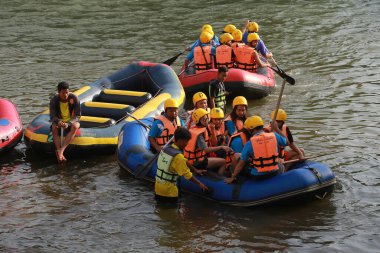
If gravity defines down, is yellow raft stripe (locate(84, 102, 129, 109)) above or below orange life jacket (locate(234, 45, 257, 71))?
below

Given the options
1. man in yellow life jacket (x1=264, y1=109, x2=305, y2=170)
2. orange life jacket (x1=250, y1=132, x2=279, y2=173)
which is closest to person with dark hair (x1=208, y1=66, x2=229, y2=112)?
man in yellow life jacket (x1=264, y1=109, x2=305, y2=170)

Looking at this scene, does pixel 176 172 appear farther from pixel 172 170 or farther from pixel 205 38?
pixel 205 38

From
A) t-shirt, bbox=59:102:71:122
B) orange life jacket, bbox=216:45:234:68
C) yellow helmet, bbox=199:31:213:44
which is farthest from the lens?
yellow helmet, bbox=199:31:213:44

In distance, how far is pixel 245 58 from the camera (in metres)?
13.6

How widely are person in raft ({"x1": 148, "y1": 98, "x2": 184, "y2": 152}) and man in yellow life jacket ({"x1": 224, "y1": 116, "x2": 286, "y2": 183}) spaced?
1.43 metres

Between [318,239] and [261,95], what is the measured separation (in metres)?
5.95

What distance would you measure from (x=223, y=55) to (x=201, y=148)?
4.74 meters

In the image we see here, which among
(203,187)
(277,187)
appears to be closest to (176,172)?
(203,187)

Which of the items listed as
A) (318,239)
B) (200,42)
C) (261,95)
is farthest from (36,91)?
(318,239)

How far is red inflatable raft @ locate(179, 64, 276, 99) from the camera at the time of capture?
13.1m

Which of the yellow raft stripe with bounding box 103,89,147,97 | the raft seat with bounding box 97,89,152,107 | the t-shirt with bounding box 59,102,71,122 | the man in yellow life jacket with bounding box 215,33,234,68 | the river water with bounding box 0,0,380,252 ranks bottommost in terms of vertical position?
the river water with bounding box 0,0,380,252

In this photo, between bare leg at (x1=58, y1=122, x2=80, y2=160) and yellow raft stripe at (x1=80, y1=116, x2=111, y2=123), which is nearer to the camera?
bare leg at (x1=58, y1=122, x2=80, y2=160)

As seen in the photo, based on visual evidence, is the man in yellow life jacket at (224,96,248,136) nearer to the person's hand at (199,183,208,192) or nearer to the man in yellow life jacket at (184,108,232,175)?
the man in yellow life jacket at (184,108,232,175)

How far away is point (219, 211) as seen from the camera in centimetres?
869
